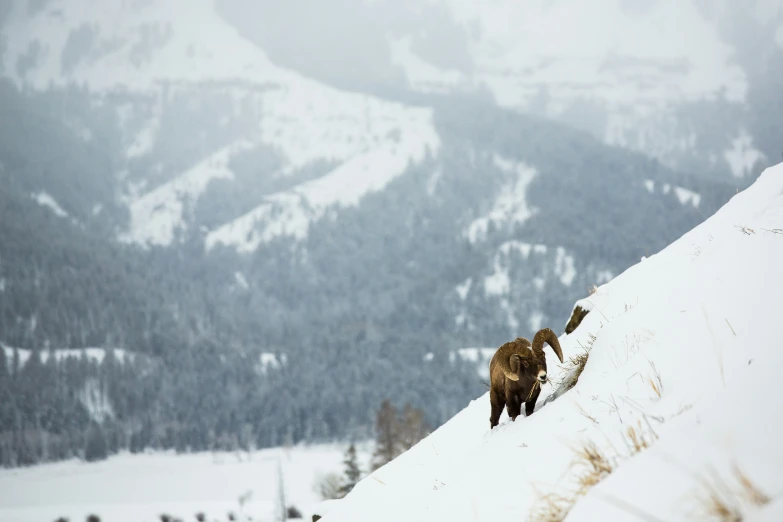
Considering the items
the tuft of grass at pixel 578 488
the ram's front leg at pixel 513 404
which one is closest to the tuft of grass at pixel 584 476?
the tuft of grass at pixel 578 488

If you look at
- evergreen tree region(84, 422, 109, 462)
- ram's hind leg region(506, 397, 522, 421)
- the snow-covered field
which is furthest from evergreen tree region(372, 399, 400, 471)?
evergreen tree region(84, 422, 109, 462)

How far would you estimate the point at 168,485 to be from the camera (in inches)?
4791

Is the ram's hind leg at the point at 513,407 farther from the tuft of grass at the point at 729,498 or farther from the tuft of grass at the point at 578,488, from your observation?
the tuft of grass at the point at 729,498

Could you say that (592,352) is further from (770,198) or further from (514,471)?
(770,198)

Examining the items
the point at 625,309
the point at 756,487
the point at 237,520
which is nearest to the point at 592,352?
the point at 625,309

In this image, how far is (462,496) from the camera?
13.8 feet

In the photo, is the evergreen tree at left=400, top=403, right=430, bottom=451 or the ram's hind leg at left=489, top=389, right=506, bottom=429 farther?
the evergreen tree at left=400, top=403, right=430, bottom=451

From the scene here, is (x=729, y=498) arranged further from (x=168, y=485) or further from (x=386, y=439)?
(x=168, y=485)

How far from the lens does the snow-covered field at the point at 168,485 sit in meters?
90.9

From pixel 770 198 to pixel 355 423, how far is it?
168 m

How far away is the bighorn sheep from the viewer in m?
5.66

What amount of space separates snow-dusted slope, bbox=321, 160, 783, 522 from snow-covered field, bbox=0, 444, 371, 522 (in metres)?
72.7

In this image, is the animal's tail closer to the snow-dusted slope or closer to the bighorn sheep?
the bighorn sheep

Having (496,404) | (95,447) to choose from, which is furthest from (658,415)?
(95,447)
